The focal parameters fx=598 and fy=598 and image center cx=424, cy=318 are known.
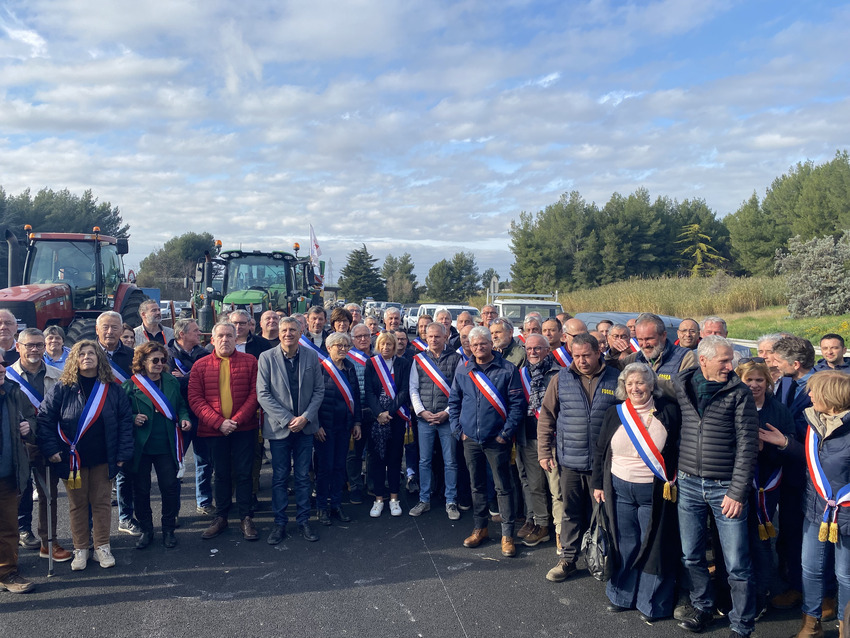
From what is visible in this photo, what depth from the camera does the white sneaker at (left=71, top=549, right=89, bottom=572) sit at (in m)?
4.72

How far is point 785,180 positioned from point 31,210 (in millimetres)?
52779

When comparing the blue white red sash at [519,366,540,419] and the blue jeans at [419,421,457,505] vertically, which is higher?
the blue white red sash at [519,366,540,419]

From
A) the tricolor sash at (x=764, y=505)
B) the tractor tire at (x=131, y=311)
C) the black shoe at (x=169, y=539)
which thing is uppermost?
the tractor tire at (x=131, y=311)

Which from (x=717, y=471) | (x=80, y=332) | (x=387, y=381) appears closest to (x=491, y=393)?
(x=387, y=381)

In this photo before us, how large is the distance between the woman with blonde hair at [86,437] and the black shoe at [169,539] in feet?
1.50

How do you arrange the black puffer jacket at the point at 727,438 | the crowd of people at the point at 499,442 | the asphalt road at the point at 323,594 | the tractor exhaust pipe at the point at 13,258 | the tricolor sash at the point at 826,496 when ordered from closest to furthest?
the tricolor sash at the point at 826,496, the black puffer jacket at the point at 727,438, the crowd of people at the point at 499,442, the asphalt road at the point at 323,594, the tractor exhaust pipe at the point at 13,258

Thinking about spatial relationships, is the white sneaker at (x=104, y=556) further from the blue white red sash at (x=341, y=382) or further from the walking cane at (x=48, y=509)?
the blue white red sash at (x=341, y=382)

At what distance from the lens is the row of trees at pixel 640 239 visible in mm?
43062

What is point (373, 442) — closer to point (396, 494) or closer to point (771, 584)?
point (396, 494)

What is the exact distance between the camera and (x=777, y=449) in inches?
157

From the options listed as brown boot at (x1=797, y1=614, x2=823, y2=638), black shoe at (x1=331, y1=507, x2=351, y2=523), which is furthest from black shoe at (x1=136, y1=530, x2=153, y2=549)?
brown boot at (x1=797, y1=614, x2=823, y2=638)

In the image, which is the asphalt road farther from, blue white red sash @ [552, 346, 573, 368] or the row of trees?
the row of trees

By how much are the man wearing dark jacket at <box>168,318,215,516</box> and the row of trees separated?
43.6 metres

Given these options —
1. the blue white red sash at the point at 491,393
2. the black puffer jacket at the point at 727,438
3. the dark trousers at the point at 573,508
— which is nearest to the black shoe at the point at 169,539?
the blue white red sash at the point at 491,393
